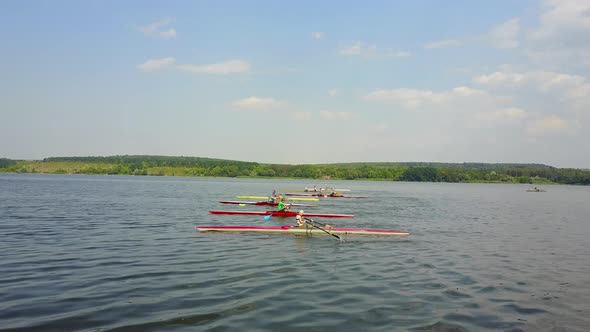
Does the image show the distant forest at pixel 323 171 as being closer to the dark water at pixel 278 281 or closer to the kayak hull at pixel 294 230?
the dark water at pixel 278 281

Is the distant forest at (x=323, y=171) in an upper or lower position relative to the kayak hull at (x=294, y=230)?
upper

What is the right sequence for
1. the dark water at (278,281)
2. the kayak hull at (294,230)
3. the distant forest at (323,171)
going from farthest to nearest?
the distant forest at (323,171) < the kayak hull at (294,230) < the dark water at (278,281)

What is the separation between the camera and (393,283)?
458 inches

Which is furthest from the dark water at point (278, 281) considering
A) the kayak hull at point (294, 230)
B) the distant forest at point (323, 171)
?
the distant forest at point (323, 171)

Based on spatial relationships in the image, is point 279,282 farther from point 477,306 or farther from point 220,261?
point 477,306

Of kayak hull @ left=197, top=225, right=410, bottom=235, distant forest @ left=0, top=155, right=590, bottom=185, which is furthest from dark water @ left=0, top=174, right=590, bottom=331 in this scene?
distant forest @ left=0, top=155, right=590, bottom=185

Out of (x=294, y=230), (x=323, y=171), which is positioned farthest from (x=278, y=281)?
(x=323, y=171)

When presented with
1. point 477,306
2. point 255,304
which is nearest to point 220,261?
point 255,304

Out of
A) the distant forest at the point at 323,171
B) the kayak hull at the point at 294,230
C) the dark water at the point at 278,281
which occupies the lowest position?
the dark water at the point at 278,281

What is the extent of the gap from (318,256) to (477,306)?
6.37 metres

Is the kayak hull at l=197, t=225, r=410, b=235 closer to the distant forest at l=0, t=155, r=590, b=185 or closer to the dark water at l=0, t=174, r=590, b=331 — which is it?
the dark water at l=0, t=174, r=590, b=331

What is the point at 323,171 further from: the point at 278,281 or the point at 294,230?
the point at 278,281

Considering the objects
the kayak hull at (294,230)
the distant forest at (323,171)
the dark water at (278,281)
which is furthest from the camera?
the distant forest at (323,171)

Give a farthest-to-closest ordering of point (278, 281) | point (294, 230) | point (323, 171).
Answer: point (323, 171)
point (294, 230)
point (278, 281)
